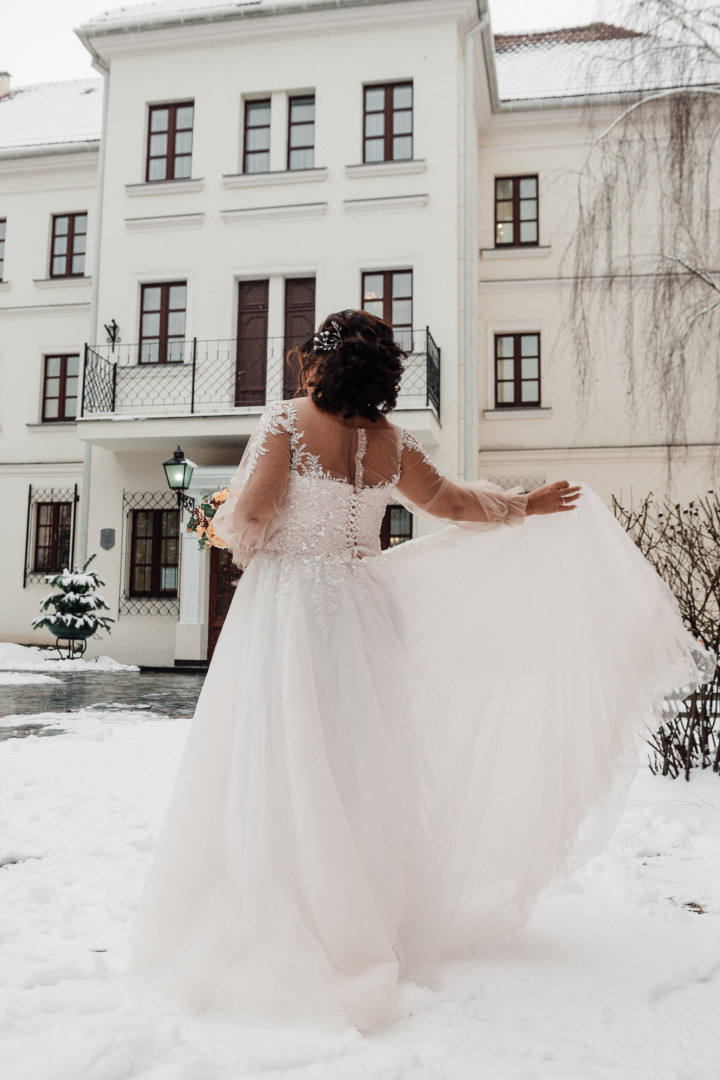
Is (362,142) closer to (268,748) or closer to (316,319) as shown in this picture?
(316,319)

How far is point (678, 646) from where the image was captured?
2.87 m

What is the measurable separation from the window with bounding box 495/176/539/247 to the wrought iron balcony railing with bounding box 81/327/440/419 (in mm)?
4855

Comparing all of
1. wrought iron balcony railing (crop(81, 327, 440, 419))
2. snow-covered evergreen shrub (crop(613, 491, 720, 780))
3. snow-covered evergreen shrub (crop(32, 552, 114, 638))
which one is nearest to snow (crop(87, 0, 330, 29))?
wrought iron balcony railing (crop(81, 327, 440, 419))

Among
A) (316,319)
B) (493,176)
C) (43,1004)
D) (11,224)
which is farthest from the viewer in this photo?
(11,224)

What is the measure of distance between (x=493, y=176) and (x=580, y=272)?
7294 mm

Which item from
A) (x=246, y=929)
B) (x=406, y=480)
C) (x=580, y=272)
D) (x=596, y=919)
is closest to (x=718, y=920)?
(x=596, y=919)

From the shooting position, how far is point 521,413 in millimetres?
14812

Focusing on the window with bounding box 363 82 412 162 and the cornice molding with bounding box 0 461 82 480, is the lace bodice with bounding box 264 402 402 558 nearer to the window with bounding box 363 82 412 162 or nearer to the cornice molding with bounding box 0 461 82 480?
the window with bounding box 363 82 412 162

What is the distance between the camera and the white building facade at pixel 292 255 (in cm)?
1330

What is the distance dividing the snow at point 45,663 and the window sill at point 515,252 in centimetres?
945

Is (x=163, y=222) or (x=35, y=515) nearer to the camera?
(x=163, y=222)

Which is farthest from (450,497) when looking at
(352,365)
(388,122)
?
(388,122)

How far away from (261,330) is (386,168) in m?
3.25

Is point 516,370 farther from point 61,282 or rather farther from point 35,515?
point 35,515
